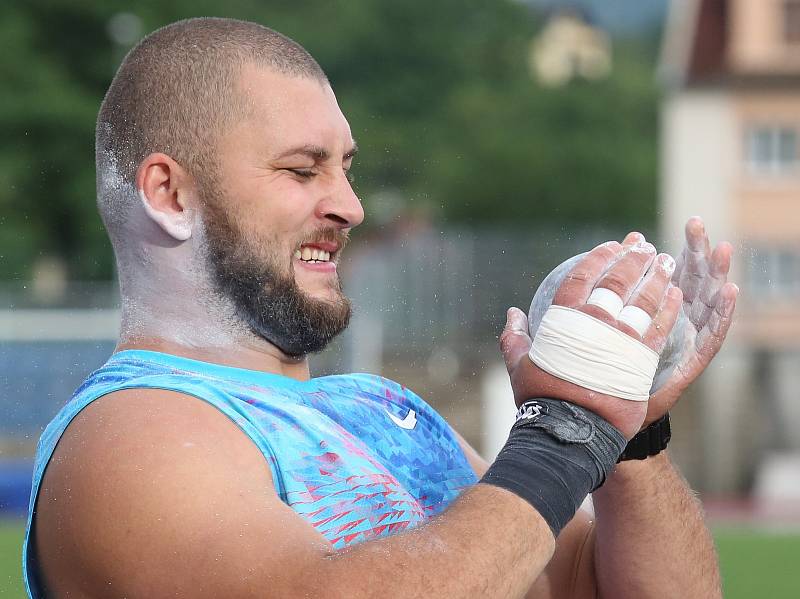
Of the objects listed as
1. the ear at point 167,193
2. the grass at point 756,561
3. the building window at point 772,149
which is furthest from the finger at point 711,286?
the building window at point 772,149

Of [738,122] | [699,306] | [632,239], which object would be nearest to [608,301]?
[632,239]

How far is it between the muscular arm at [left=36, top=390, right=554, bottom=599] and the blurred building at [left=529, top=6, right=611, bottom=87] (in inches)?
2025

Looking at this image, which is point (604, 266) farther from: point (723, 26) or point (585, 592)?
point (723, 26)

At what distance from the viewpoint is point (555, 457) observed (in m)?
1.89

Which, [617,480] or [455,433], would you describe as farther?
[455,433]

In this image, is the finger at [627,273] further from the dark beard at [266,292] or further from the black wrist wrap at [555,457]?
the dark beard at [266,292]

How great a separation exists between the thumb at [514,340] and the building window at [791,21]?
27.5 meters

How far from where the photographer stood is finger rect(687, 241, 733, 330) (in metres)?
2.15

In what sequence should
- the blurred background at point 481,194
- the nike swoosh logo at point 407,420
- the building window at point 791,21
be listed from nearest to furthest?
the nike swoosh logo at point 407,420, the blurred background at point 481,194, the building window at point 791,21

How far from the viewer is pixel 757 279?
3.00 metres

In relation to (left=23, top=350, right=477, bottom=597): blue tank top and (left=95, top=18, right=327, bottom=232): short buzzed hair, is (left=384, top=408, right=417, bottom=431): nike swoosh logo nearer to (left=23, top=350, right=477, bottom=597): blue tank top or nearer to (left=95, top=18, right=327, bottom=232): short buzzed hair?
(left=23, top=350, right=477, bottom=597): blue tank top

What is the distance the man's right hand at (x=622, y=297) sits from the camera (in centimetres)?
194

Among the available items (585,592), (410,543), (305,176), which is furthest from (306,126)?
(585,592)

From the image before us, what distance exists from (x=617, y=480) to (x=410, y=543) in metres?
0.62
